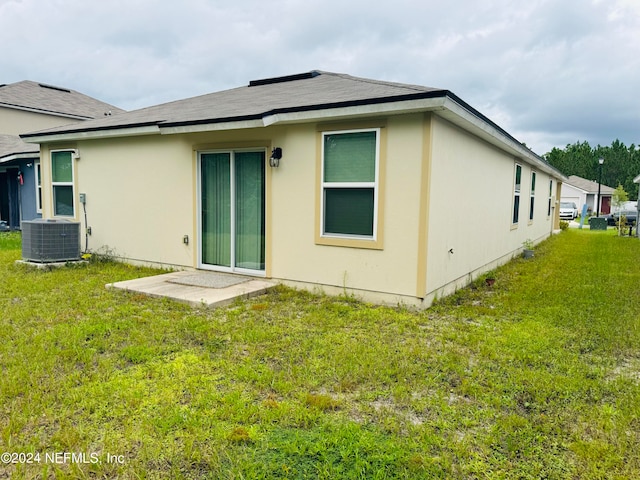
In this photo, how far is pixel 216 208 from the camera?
7.14m

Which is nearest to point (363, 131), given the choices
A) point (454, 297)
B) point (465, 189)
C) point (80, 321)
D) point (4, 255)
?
point (465, 189)

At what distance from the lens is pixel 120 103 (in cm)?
2625

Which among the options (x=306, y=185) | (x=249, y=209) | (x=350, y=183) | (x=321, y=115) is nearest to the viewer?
(x=321, y=115)

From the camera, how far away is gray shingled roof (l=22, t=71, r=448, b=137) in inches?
213

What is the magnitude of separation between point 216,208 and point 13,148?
12.5m

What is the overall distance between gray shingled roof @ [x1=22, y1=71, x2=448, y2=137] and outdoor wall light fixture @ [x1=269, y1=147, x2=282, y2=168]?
59cm

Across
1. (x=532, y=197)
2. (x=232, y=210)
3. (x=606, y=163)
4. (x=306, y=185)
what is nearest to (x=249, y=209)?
(x=232, y=210)

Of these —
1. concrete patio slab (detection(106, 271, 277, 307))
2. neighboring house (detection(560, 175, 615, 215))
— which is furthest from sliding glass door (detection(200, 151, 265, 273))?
neighboring house (detection(560, 175, 615, 215))

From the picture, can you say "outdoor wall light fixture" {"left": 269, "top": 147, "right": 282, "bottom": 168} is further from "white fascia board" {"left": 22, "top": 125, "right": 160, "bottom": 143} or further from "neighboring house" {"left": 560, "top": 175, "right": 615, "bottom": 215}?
"neighboring house" {"left": 560, "top": 175, "right": 615, "bottom": 215}

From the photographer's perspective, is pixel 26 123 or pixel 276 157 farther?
pixel 26 123

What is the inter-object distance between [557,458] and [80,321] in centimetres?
454

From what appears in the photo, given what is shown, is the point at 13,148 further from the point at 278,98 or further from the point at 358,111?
the point at 358,111

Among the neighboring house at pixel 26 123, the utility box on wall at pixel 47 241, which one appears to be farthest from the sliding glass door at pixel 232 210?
the neighboring house at pixel 26 123

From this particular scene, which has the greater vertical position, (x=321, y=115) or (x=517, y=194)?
(x=321, y=115)
